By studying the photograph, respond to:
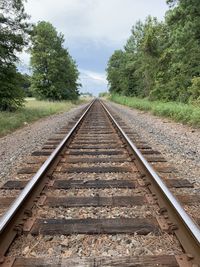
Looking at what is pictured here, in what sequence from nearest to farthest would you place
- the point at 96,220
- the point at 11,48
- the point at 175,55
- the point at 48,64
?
the point at 96,220 < the point at 11,48 < the point at 175,55 < the point at 48,64

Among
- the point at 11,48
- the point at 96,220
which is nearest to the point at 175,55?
the point at 11,48

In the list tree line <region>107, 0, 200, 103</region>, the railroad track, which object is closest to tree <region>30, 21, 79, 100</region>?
tree line <region>107, 0, 200, 103</region>

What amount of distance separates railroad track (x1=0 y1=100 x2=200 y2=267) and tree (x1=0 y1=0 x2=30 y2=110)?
13.9m

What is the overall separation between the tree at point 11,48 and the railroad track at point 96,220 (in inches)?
546

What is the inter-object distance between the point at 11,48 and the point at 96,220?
17336mm

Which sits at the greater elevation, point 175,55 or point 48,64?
point 175,55

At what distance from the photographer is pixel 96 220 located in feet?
10.8

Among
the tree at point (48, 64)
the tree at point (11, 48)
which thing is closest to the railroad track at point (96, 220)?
the tree at point (11, 48)

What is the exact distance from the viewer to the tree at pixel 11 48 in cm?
1809

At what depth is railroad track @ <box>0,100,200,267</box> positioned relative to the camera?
260 cm

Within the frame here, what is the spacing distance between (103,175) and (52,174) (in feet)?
2.79

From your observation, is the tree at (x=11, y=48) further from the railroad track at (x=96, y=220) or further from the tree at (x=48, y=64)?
the tree at (x=48, y=64)

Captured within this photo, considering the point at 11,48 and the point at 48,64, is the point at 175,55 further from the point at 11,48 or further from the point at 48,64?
the point at 48,64

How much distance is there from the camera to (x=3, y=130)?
1190 cm
